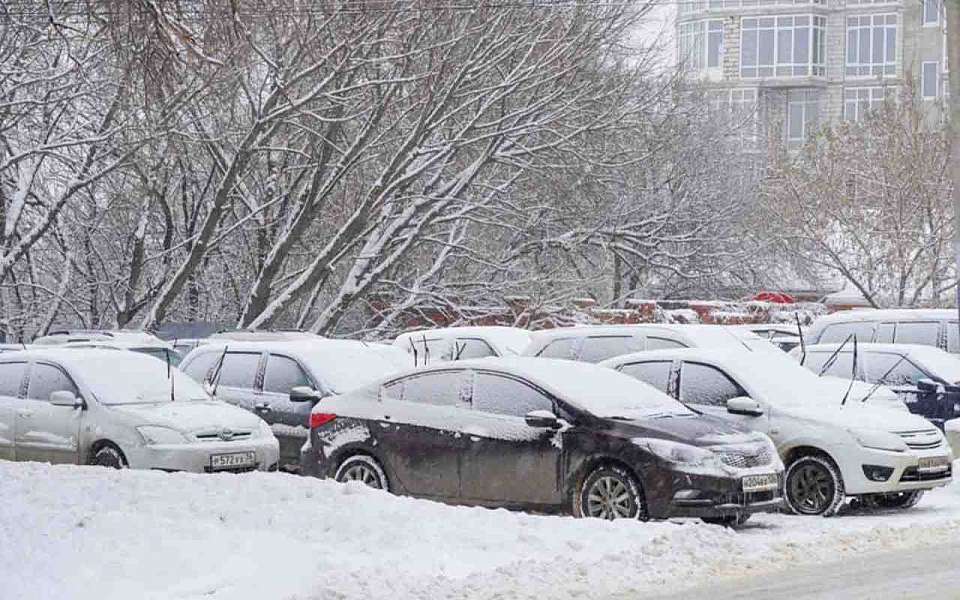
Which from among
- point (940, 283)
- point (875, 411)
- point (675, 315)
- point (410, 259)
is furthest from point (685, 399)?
point (940, 283)

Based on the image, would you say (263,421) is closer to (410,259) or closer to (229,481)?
(229,481)

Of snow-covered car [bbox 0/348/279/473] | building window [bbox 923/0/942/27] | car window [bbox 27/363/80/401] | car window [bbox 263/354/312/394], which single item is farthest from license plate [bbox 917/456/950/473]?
building window [bbox 923/0/942/27]

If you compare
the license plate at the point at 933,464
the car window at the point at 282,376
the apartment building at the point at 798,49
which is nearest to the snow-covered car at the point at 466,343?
the car window at the point at 282,376

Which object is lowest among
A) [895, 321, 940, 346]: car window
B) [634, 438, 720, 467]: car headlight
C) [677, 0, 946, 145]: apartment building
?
[634, 438, 720, 467]: car headlight

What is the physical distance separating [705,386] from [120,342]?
10.5 meters

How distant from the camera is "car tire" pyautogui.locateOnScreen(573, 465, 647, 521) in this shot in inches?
509

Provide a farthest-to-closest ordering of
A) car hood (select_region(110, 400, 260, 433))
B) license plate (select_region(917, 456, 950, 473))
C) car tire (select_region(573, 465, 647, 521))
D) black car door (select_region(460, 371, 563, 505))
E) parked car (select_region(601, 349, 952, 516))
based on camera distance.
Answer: car hood (select_region(110, 400, 260, 433)) < license plate (select_region(917, 456, 950, 473)) < parked car (select_region(601, 349, 952, 516)) < black car door (select_region(460, 371, 563, 505)) < car tire (select_region(573, 465, 647, 521))

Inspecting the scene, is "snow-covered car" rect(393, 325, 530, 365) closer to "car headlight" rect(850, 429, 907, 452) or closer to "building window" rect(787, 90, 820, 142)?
"car headlight" rect(850, 429, 907, 452)

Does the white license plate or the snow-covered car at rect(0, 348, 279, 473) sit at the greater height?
the snow-covered car at rect(0, 348, 279, 473)

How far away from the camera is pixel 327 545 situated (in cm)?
1083

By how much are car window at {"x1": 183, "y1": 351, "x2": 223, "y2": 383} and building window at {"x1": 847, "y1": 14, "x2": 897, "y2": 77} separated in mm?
61209

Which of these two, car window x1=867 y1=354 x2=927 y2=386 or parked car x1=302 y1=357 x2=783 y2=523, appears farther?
car window x1=867 y1=354 x2=927 y2=386

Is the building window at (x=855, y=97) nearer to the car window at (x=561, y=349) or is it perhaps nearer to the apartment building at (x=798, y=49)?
the apartment building at (x=798, y=49)

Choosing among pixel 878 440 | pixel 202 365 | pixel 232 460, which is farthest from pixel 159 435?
pixel 878 440
